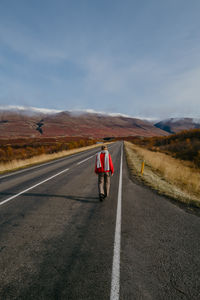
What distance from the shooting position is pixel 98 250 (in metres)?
2.88

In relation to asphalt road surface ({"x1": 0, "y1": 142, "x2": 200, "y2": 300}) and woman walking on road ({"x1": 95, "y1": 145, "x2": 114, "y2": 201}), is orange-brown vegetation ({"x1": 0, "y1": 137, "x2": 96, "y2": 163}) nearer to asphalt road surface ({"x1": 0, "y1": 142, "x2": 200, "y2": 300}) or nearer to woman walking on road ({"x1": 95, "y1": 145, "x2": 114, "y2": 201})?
woman walking on road ({"x1": 95, "y1": 145, "x2": 114, "y2": 201})

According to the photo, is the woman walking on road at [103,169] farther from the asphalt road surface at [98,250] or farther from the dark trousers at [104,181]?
the asphalt road surface at [98,250]

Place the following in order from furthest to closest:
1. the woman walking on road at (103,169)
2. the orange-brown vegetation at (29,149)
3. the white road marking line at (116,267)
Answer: the orange-brown vegetation at (29,149), the woman walking on road at (103,169), the white road marking line at (116,267)

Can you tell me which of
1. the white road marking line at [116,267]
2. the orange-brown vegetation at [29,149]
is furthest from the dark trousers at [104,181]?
the orange-brown vegetation at [29,149]

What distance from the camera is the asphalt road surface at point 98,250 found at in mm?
2080

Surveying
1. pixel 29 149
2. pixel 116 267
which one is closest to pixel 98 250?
pixel 116 267

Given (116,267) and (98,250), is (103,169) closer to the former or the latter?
(98,250)

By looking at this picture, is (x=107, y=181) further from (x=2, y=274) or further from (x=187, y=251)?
(x=2, y=274)

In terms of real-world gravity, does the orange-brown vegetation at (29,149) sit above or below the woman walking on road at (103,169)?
below

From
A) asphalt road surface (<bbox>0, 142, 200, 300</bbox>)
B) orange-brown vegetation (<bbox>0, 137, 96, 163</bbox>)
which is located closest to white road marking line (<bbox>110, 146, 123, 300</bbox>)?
asphalt road surface (<bbox>0, 142, 200, 300</bbox>)

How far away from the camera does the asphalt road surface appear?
6.82 ft

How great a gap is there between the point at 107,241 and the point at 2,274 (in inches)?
74.9

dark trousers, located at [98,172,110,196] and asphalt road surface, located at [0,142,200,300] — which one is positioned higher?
dark trousers, located at [98,172,110,196]

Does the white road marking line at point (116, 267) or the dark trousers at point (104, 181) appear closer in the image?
the white road marking line at point (116, 267)
